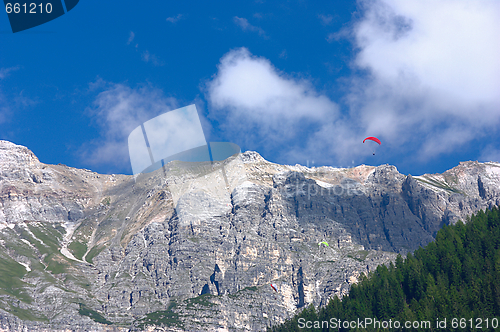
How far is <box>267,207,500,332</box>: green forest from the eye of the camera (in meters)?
121

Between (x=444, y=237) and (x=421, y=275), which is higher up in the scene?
(x=444, y=237)

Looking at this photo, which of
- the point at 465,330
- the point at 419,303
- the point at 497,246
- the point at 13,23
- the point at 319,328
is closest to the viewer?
the point at 13,23

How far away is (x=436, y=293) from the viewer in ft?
433

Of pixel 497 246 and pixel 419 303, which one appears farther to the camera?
pixel 497 246

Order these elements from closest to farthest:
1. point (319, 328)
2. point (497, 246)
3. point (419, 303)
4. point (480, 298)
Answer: point (480, 298) → point (419, 303) → point (497, 246) → point (319, 328)

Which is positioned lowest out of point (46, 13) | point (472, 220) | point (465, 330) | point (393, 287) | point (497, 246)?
point (465, 330)

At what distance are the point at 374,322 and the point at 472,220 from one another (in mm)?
52401

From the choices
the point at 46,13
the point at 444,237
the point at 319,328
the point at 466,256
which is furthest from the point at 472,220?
the point at 46,13

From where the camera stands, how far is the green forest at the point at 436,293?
121250mm

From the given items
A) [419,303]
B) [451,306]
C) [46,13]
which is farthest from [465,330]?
[46,13]

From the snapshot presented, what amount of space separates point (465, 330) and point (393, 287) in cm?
3638

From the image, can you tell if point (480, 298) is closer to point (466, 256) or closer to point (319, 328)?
point (466, 256)

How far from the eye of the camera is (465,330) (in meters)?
114

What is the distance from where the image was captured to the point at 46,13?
70.8m
